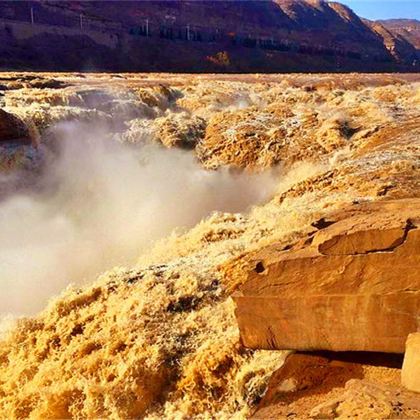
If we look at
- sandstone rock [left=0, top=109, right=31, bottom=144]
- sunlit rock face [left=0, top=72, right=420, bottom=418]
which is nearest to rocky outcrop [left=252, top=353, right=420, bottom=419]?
sunlit rock face [left=0, top=72, right=420, bottom=418]

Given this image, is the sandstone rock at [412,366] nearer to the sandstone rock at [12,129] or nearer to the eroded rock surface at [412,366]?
the eroded rock surface at [412,366]

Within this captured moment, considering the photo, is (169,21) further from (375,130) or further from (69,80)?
(375,130)

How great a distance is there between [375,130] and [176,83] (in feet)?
33.1

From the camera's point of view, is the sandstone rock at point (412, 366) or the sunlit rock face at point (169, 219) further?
the sunlit rock face at point (169, 219)

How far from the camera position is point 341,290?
459cm

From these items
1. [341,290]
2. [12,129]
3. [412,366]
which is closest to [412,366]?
[412,366]

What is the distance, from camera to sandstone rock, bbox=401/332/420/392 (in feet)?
13.2

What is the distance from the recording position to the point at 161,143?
15.6 m

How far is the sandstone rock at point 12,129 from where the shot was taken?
1354 cm

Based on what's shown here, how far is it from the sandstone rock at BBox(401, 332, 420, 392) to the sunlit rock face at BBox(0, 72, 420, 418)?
326 mm

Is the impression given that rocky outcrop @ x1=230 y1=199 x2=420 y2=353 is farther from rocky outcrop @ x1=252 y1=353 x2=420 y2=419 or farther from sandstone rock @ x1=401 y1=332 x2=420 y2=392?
sandstone rock @ x1=401 y1=332 x2=420 y2=392

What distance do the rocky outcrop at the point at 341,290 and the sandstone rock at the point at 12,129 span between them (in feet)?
34.2

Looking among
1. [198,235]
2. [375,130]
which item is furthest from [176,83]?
[198,235]

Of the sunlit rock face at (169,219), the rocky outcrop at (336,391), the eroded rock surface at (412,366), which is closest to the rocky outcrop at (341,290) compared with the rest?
the sunlit rock face at (169,219)
